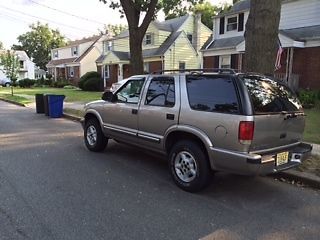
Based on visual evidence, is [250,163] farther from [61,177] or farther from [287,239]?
[61,177]

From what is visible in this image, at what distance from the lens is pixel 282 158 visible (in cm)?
493

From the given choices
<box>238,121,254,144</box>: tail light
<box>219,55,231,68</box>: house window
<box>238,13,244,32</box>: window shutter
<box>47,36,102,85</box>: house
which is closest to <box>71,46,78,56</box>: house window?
<box>47,36,102,85</box>: house

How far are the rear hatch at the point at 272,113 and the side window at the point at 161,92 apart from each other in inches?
51.1

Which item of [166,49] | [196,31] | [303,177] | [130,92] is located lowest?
[303,177]

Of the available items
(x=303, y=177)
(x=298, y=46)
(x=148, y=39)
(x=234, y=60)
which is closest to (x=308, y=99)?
(x=298, y=46)

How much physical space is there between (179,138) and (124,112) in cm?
152

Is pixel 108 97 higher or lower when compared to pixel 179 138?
higher

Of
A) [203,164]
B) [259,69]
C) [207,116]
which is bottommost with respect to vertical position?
[203,164]

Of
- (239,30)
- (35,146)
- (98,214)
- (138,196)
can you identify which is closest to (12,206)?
(98,214)

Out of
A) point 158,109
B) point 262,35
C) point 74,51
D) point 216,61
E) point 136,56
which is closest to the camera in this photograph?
point 158,109

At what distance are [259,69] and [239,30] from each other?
1749 cm

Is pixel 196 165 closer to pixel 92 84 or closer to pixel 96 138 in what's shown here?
pixel 96 138

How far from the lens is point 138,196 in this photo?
497cm

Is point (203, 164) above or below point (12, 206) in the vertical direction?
above
